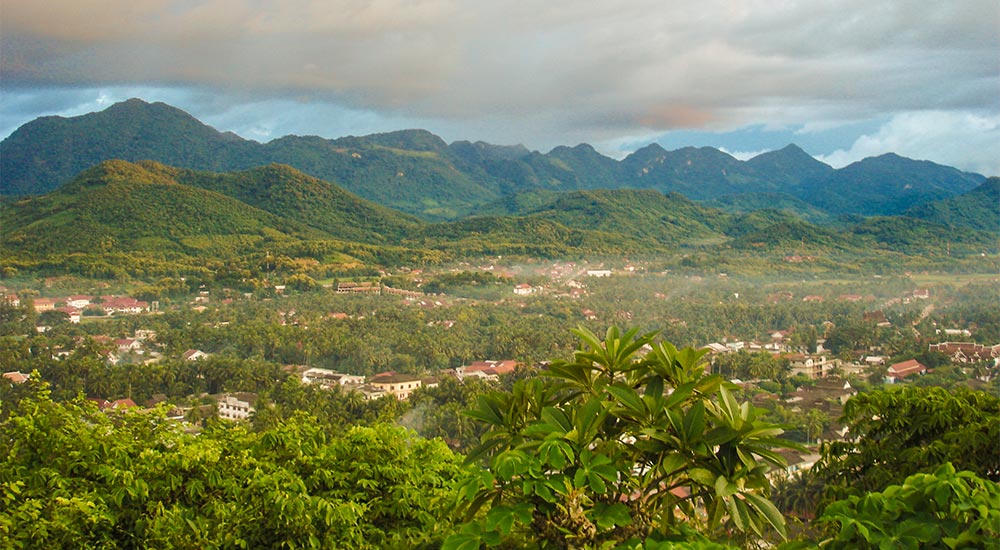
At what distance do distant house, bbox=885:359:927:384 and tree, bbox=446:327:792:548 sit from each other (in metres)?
15.5

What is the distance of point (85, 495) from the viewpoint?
203cm

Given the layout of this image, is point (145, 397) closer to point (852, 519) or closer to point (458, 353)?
point (458, 353)

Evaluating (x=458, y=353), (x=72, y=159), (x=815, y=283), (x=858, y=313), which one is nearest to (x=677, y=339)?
(x=458, y=353)

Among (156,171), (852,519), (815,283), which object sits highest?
(156,171)

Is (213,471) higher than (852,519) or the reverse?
the reverse

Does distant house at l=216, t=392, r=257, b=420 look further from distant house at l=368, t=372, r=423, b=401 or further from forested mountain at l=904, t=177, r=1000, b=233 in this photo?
forested mountain at l=904, t=177, r=1000, b=233

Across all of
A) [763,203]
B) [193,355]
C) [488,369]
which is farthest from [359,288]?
[763,203]

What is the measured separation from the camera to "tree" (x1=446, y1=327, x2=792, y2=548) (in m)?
1.17

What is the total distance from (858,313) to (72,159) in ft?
201

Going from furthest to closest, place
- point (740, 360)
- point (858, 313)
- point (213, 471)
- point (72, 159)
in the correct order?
point (72, 159) → point (858, 313) → point (740, 360) → point (213, 471)

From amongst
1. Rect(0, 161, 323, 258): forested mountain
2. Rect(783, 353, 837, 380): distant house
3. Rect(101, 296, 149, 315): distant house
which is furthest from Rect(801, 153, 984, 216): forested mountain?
Rect(101, 296, 149, 315): distant house

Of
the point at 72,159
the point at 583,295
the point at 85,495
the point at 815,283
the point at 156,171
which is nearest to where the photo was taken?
the point at 85,495

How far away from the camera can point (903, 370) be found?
15062 millimetres

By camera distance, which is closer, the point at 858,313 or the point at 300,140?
the point at 858,313
